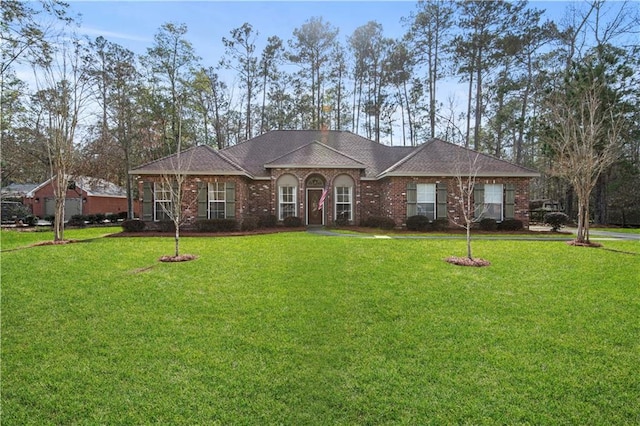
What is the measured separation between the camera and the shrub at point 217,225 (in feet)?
54.0

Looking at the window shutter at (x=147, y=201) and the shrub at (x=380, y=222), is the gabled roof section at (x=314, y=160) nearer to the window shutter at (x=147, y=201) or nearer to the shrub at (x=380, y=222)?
the shrub at (x=380, y=222)

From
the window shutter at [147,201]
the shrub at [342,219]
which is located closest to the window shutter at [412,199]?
the shrub at [342,219]

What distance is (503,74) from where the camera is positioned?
27.3 m

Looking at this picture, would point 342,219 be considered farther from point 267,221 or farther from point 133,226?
point 133,226

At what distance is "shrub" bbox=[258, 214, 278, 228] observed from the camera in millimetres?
17742

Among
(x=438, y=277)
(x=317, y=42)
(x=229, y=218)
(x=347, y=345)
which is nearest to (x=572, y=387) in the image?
(x=347, y=345)

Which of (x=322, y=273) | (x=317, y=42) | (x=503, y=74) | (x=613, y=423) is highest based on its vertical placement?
(x=317, y=42)

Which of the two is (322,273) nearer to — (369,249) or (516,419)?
(369,249)

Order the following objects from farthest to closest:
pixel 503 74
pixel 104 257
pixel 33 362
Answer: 1. pixel 503 74
2. pixel 104 257
3. pixel 33 362

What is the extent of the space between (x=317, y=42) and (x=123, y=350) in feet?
104

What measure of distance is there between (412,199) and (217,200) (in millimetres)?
10000

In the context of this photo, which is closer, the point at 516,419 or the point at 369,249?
the point at 516,419

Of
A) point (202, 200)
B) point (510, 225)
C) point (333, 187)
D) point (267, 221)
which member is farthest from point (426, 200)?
point (202, 200)

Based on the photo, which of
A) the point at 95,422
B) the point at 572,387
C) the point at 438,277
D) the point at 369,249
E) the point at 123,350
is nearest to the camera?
the point at 95,422
